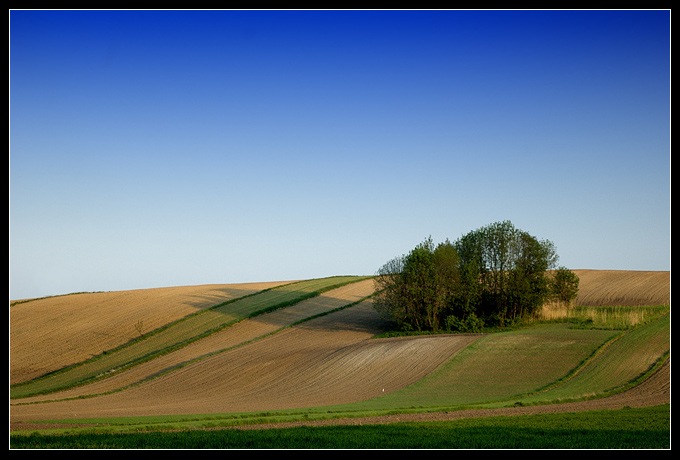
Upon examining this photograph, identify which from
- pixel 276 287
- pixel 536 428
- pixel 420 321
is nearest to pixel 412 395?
pixel 536 428

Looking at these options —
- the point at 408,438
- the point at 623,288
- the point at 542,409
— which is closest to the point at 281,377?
the point at 542,409

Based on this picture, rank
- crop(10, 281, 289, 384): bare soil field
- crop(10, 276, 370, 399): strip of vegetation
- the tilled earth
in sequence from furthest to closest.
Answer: crop(10, 281, 289, 384): bare soil field, crop(10, 276, 370, 399): strip of vegetation, the tilled earth

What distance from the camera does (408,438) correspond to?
15148 mm

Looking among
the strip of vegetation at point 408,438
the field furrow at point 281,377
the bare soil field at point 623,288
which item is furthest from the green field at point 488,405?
the bare soil field at point 623,288

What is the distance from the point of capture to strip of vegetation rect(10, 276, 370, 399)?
39656 mm

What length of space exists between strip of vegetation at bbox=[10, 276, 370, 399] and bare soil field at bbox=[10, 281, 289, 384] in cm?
176

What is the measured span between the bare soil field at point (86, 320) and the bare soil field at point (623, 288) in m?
44.3

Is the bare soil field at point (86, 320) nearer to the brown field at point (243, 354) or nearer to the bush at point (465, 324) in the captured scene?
the brown field at point (243, 354)

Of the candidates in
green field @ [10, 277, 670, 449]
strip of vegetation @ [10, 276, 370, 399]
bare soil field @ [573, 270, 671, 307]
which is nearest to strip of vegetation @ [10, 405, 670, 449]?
green field @ [10, 277, 670, 449]

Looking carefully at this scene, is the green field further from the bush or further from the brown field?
the brown field
